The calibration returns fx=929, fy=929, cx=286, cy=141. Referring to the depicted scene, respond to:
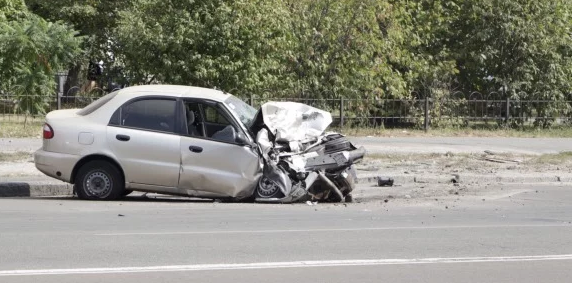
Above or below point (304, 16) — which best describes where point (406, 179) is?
below

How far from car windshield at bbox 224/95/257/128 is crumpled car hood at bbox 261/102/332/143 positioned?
339 mm

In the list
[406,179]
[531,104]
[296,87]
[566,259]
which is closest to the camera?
[566,259]

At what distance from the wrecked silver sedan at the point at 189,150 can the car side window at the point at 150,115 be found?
0.04 feet

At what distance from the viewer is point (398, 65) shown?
28078 millimetres

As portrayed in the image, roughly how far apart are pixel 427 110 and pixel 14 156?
508 inches

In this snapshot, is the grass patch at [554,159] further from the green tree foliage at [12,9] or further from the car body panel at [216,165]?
→ the green tree foliage at [12,9]

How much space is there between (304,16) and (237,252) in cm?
1805

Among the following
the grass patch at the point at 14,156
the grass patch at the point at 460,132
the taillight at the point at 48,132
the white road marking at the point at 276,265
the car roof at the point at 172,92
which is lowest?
the white road marking at the point at 276,265

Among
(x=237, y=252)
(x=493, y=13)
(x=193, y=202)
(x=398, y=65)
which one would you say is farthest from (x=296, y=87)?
(x=237, y=252)

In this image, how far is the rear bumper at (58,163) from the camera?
12.5 metres

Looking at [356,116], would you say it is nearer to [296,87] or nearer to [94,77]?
[296,87]

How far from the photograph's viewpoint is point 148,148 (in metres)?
12.5

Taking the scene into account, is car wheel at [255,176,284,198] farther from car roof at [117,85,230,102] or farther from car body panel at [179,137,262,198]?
car roof at [117,85,230,102]

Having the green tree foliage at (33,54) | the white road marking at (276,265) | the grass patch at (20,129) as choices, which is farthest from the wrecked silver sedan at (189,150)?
the green tree foliage at (33,54)
